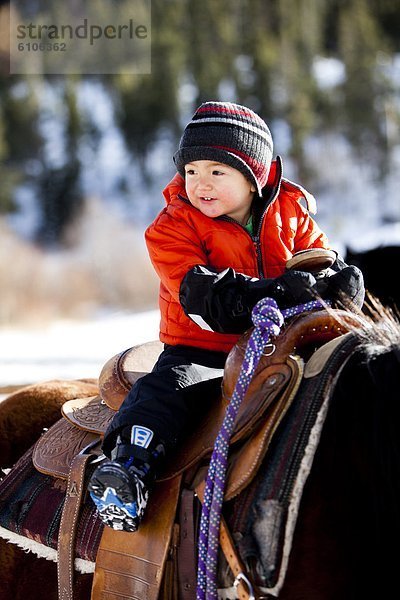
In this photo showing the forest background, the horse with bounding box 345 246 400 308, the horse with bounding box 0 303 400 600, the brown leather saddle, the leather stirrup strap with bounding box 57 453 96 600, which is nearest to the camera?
the horse with bounding box 0 303 400 600

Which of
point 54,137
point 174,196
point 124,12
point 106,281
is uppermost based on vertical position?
point 124,12

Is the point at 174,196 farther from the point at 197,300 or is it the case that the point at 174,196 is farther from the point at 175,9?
the point at 175,9

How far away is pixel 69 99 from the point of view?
36.8 meters

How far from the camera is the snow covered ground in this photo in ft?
21.6

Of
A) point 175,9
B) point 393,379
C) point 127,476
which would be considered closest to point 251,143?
point 393,379

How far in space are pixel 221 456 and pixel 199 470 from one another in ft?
0.43

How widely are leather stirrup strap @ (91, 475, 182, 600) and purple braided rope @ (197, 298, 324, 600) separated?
0.12 metres

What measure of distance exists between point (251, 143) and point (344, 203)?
1208 inches

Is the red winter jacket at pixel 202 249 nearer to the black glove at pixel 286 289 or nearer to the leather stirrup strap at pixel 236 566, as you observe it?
the black glove at pixel 286 289

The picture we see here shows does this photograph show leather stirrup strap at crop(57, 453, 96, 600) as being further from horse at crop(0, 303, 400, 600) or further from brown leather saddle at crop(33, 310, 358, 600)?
horse at crop(0, 303, 400, 600)

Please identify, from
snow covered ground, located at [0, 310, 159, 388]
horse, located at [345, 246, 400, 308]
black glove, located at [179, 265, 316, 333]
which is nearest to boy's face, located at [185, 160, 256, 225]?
black glove, located at [179, 265, 316, 333]

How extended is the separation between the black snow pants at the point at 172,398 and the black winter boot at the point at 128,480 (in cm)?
3

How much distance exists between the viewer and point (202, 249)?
82.4 inches

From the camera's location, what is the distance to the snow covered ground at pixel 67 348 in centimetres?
657
